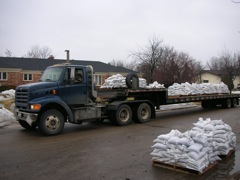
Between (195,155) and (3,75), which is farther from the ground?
(3,75)

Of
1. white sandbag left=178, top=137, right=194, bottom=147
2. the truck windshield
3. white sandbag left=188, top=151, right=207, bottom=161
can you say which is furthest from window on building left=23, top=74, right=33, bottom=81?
white sandbag left=188, top=151, right=207, bottom=161

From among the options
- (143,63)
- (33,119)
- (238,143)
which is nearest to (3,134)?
(33,119)

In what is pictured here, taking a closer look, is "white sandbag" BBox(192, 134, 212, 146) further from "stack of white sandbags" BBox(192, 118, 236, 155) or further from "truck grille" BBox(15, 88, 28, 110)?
"truck grille" BBox(15, 88, 28, 110)

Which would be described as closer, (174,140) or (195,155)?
(195,155)

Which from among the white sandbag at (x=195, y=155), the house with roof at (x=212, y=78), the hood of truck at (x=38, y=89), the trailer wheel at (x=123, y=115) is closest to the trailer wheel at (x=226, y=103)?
the trailer wheel at (x=123, y=115)

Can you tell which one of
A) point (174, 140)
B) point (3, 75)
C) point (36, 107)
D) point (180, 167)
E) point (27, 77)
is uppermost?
point (3, 75)

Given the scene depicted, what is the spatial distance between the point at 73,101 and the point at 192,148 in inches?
234

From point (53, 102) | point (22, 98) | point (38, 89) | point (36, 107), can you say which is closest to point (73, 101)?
point (53, 102)

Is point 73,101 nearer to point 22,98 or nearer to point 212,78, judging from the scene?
point 22,98

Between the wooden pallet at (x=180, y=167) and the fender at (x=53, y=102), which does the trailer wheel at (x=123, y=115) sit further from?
the wooden pallet at (x=180, y=167)

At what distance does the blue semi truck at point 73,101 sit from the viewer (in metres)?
9.20

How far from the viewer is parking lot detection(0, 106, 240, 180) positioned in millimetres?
5348

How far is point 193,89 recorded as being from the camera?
639 inches

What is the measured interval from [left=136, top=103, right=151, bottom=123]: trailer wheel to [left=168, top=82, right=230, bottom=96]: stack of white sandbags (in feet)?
8.40
